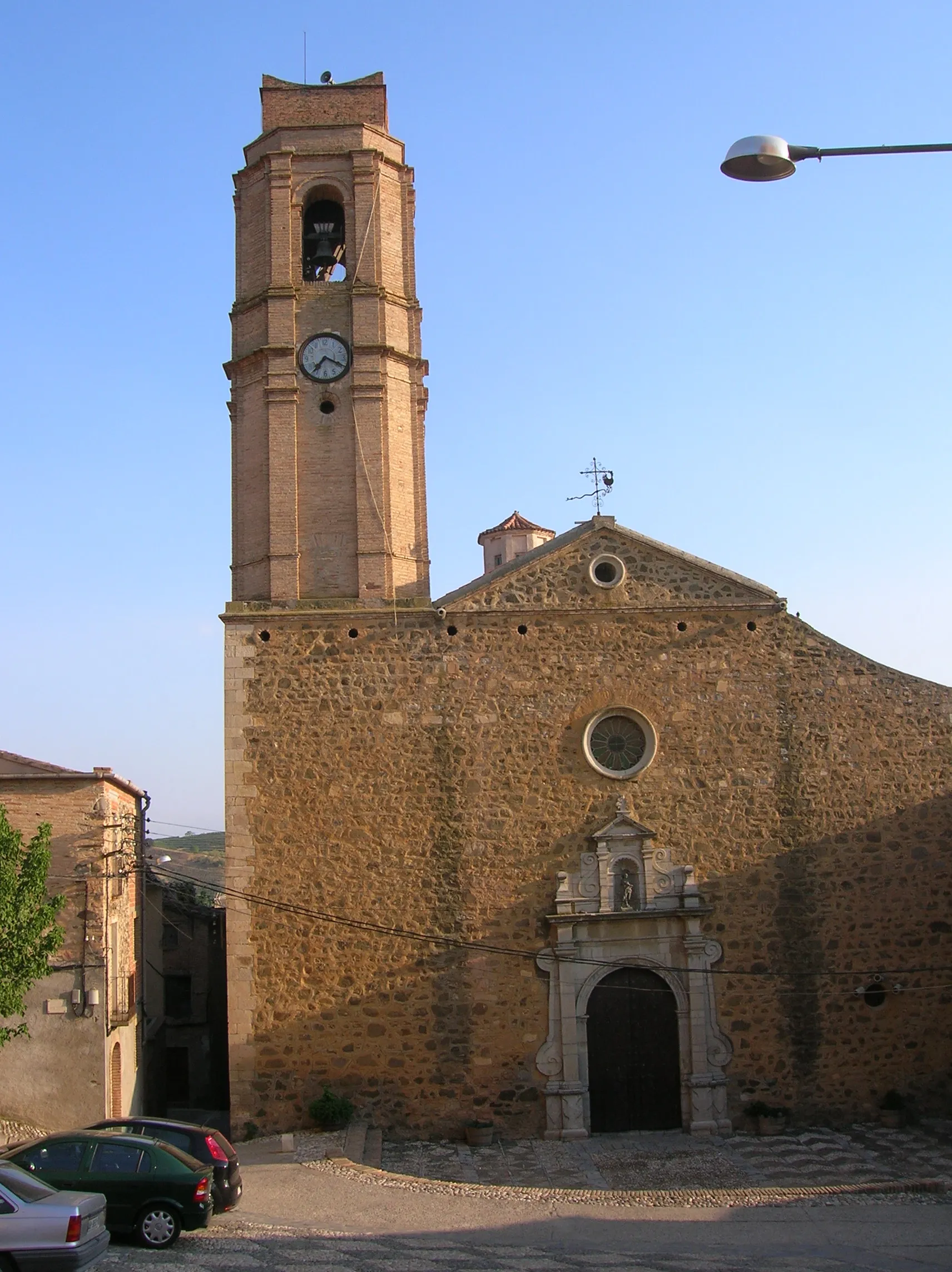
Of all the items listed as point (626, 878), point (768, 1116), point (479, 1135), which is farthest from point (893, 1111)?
point (479, 1135)

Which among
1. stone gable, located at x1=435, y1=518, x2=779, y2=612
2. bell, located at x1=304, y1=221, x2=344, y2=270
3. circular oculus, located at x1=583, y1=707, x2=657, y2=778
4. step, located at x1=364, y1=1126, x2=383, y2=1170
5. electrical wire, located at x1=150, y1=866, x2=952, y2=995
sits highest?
bell, located at x1=304, y1=221, x2=344, y2=270

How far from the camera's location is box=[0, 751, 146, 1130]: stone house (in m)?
16.5

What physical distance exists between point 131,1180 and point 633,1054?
7.90 m

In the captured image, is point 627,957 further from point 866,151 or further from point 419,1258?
point 866,151

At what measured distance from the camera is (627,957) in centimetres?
1767

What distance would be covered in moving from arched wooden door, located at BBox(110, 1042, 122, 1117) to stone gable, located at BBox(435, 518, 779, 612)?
24.5 ft

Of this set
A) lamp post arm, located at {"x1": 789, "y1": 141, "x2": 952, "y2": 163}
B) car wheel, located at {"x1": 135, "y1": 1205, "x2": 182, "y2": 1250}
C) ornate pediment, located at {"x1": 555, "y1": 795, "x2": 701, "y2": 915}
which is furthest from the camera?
ornate pediment, located at {"x1": 555, "y1": 795, "x2": 701, "y2": 915}

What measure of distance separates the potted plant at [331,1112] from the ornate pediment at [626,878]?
3.83 meters

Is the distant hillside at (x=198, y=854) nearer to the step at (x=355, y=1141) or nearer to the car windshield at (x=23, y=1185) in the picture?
the step at (x=355, y=1141)

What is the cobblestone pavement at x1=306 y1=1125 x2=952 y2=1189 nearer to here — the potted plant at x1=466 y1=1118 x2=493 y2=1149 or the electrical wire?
the potted plant at x1=466 y1=1118 x2=493 y2=1149

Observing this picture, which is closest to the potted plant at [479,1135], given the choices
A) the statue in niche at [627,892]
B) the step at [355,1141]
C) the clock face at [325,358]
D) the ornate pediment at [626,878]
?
the step at [355,1141]

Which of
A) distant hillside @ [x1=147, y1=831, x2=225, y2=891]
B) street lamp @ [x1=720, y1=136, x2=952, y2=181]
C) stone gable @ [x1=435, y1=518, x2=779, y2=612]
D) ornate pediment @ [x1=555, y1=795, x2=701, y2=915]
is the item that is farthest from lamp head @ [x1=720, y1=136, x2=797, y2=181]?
distant hillside @ [x1=147, y1=831, x2=225, y2=891]

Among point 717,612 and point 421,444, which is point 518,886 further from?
point 421,444

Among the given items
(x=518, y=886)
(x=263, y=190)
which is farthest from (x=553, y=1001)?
(x=263, y=190)
